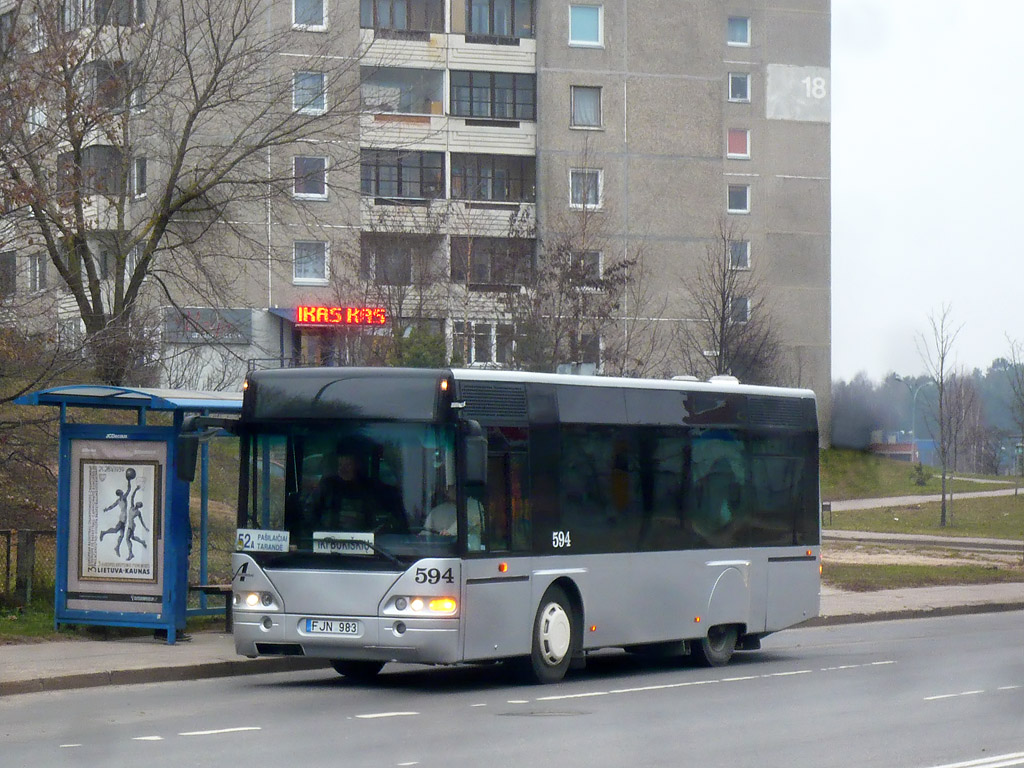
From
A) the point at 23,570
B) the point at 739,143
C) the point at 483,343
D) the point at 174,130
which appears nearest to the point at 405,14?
the point at 483,343

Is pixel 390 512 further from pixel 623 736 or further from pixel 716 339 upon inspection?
pixel 716 339

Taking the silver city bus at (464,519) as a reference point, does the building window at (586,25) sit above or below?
above

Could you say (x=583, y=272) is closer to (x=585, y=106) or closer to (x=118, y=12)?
(x=118, y=12)

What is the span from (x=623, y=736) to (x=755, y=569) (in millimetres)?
7026

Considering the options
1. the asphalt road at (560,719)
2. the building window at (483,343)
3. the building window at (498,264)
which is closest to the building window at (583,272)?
the building window at (498,264)

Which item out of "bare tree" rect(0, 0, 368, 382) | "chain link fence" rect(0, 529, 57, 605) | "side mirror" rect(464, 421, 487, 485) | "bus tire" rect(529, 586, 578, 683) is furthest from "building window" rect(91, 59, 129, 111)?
"bus tire" rect(529, 586, 578, 683)

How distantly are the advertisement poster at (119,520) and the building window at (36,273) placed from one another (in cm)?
470

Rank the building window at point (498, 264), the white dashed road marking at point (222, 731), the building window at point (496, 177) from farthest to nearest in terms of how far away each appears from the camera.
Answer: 1. the building window at point (496, 177)
2. the building window at point (498, 264)
3. the white dashed road marking at point (222, 731)

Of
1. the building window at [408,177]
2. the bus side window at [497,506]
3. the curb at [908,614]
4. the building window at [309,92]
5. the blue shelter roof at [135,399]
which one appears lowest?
the curb at [908,614]

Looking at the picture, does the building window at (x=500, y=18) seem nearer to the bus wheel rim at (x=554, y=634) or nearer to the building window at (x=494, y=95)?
the building window at (x=494, y=95)

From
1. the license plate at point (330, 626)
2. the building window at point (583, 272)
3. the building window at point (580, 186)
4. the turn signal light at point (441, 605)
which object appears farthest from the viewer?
the building window at point (580, 186)

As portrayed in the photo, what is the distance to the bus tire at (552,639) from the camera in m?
14.9

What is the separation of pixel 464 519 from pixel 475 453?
0.63 m

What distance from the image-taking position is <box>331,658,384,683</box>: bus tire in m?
15.6
